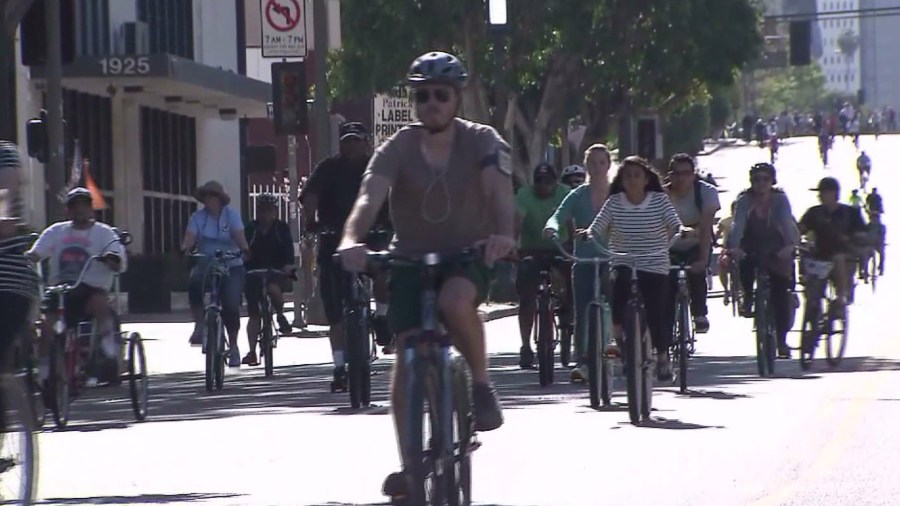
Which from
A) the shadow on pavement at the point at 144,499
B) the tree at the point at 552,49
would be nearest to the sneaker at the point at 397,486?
the shadow on pavement at the point at 144,499

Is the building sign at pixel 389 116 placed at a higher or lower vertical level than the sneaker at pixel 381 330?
higher

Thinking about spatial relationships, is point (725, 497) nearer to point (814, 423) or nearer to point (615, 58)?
point (814, 423)

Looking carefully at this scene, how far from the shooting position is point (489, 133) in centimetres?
888

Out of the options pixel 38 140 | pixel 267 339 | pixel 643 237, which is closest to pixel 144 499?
pixel 643 237

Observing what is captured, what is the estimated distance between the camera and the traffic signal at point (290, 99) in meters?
27.6

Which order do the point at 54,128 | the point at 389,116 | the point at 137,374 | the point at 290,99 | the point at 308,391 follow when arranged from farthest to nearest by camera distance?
the point at 389,116
the point at 290,99
the point at 54,128
the point at 308,391
the point at 137,374

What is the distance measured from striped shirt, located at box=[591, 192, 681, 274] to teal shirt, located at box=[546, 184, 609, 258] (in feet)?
5.39

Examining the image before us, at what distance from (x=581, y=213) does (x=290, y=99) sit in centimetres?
1197

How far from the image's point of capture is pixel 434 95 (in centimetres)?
881

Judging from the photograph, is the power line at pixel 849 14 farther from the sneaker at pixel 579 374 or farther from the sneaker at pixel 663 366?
the sneaker at pixel 663 366

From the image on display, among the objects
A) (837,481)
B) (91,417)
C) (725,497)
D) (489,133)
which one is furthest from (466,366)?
(91,417)

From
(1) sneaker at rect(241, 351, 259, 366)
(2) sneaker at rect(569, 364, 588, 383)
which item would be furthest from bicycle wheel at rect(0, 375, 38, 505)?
(1) sneaker at rect(241, 351, 259, 366)

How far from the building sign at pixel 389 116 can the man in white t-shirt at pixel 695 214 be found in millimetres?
14535

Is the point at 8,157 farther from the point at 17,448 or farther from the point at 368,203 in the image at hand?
the point at 368,203
